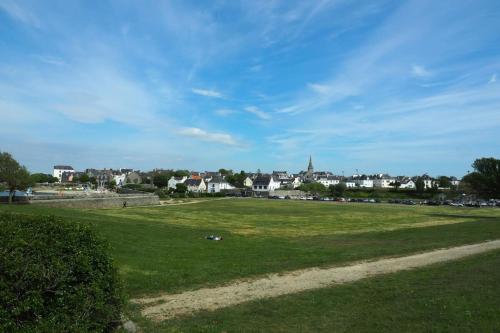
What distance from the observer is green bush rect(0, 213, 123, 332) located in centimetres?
523

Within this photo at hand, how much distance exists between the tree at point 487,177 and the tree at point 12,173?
277ft

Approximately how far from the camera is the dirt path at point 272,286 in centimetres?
972

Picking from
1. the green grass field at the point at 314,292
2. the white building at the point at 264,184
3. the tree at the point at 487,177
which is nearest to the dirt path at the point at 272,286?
the green grass field at the point at 314,292

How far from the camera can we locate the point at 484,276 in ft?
40.9

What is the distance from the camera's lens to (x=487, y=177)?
8394 centimetres

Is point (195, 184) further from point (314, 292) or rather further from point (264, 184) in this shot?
point (314, 292)

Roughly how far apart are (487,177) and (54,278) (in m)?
94.3

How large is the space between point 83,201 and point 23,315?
48.6 m

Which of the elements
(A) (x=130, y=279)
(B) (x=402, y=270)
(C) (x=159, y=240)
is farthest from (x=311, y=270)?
(C) (x=159, y=240)

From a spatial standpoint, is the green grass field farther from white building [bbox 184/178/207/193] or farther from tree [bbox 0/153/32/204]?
white building [bbox 184/178/207/193]

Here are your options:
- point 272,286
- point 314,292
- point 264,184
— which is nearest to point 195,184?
point 264,184

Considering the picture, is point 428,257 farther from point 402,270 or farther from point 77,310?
point 77,310

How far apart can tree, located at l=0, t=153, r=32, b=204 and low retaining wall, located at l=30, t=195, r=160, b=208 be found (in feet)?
7.57

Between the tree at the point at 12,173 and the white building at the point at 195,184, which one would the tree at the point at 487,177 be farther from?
the white building at the point at 195,184
